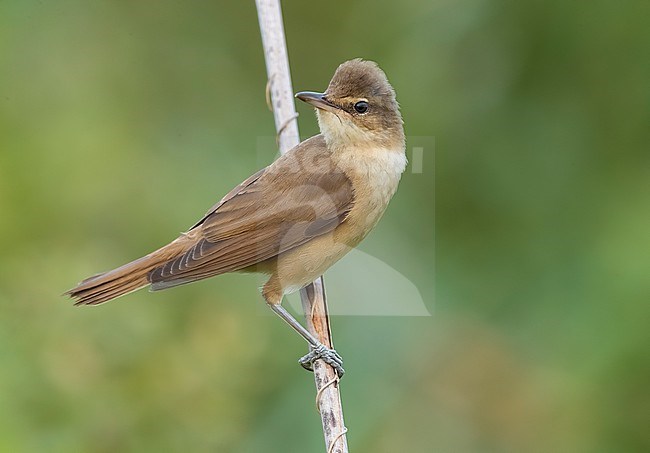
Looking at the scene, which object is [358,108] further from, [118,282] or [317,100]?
[118,282]

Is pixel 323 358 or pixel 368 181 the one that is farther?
pixel 368 181

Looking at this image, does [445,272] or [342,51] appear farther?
[342,51]

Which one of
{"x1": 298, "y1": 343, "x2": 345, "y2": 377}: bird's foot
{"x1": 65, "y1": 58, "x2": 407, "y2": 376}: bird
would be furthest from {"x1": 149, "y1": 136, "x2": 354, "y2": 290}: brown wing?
{"x1": 298, "y1": 343, "x2": 345, "y2": 377}: bird's foot

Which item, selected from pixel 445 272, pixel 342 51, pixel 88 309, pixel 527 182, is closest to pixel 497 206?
pixel 527 182

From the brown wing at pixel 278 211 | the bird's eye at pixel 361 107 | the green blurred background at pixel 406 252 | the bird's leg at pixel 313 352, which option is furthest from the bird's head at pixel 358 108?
the bird's leg at pixel 313 352

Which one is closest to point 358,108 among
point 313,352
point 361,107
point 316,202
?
point 361,107

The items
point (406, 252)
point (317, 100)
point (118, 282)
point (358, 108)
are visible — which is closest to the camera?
point (118, 282)

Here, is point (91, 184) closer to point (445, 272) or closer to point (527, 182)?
point (445, 272)
